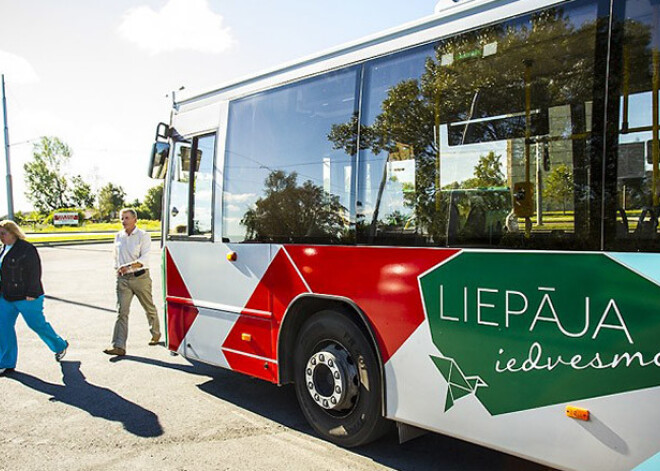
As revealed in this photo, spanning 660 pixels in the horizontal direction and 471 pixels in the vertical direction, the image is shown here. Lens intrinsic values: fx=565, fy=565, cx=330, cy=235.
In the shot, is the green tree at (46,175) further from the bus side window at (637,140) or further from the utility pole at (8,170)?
the bus side window at (637,140)

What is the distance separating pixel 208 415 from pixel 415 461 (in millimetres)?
1997

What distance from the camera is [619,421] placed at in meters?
2.84

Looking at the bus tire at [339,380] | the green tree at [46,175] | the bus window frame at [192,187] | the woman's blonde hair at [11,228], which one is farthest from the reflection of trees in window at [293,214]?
the green tree at [46,175]

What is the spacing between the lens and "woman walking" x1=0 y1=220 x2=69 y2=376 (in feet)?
21.5

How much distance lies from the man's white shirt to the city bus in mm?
2492

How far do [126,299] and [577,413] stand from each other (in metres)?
5.97

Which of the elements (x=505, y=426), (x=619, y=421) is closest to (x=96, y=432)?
(x=505, y=426)

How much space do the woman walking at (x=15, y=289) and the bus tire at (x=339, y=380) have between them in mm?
3706

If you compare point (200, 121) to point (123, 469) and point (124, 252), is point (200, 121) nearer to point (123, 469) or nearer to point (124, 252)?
point (124, 252)

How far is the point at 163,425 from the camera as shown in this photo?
4.88 metres

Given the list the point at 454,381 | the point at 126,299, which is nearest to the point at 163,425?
the point at 454,381

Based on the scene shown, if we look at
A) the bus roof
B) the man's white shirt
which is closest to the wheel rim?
the bus roof

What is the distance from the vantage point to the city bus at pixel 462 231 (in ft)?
9.50

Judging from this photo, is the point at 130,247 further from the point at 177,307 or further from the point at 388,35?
the point at 388,35
